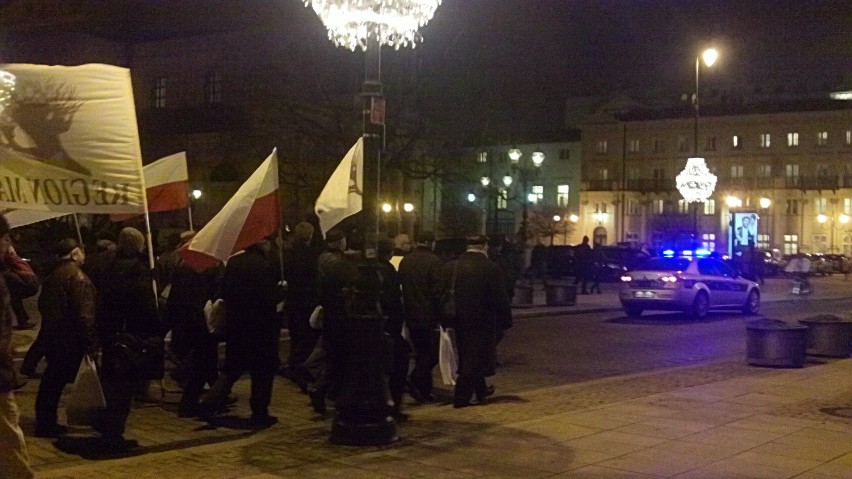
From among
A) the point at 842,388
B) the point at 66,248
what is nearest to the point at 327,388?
the point at 66,248

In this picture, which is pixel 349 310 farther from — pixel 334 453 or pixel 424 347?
pixel 424 347

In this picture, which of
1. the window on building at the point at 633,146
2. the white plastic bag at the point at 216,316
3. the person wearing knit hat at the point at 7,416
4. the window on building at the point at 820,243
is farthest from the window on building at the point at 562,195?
the person wearing knit hat at the point at 7,416

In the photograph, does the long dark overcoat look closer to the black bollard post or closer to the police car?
the black bollard post

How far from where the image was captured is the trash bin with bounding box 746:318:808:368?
49.1 ft

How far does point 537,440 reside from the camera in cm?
927

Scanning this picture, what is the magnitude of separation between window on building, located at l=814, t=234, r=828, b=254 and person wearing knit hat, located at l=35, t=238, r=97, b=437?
9125 centimetres

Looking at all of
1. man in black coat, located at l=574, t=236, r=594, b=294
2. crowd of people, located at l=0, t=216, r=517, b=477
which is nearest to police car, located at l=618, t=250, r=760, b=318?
man in black coat, located at l=574, t=236, r=594, b=294

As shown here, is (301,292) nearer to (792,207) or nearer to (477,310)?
(477,310)

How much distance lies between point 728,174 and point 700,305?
74.5 meters

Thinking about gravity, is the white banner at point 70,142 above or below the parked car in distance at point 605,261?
above

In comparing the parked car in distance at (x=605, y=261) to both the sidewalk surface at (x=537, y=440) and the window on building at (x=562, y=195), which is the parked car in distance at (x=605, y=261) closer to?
the sidewalk surface at (x=537, y=440)

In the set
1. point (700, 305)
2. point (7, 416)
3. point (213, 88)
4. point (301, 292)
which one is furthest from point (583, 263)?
point (213, 88)

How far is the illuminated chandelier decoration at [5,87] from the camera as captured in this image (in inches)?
321

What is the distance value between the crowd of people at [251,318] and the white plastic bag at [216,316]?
0.06 meters
